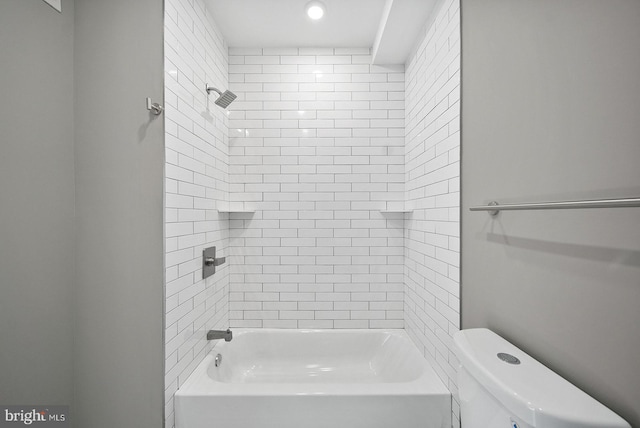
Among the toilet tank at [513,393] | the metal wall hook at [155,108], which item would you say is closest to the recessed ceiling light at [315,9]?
the metal wall hook at [155,108]

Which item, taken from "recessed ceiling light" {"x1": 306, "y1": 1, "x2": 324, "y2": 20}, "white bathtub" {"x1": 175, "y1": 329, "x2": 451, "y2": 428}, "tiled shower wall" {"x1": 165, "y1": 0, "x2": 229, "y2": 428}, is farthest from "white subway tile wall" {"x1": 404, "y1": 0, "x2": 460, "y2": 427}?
"tiled shower wall" {"x1": 165, "y1": 0, "x2": 229, "y2": 428}

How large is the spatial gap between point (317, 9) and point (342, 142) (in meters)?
0.89

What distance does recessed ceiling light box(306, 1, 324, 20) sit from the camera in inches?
67.2

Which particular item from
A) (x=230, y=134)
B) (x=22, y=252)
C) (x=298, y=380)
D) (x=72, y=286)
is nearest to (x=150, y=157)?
(x=22, y=252)

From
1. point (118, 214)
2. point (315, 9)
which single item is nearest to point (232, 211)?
point (118, 214)

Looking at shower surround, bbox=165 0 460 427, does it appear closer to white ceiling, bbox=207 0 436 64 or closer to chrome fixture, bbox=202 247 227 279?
white ceiling, bbox=207 0 436 64

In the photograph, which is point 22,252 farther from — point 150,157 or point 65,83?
point 65,83

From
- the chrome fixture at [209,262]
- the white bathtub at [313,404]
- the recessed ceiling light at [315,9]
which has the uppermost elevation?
the recessed ceiling light at [315,9]

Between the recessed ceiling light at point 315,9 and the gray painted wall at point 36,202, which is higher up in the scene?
the recessed ceiling light at point 315,9

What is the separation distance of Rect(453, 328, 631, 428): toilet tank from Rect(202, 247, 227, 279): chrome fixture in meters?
1.38

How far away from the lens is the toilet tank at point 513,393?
0.58 meters

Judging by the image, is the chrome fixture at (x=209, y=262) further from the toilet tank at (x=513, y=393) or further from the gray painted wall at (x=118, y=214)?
the toilet tank at (x=513, y=393)

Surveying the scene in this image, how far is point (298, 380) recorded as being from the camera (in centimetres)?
200
